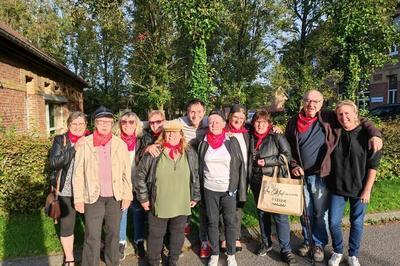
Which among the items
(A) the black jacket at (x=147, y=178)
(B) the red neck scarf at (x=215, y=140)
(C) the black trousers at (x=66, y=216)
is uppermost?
(B) the red neck scarf at (x=215, y=140)

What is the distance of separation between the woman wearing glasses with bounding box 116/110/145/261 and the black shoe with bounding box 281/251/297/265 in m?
1.72

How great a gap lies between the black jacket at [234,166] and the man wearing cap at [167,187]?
0.16 m

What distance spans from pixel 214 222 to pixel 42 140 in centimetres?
350

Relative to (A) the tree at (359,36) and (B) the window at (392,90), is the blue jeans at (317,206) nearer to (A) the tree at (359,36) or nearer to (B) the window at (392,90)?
(A) the tree at (359,36)

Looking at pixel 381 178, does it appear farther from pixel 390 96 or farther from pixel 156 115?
pixel 390 96

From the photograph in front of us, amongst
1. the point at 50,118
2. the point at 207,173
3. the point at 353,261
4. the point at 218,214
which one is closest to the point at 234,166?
the point at 207,173

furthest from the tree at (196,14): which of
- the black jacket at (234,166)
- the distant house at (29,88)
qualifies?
the black jacket at (234,166)

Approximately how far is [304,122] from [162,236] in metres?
2.08

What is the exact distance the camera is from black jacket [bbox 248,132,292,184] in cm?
401

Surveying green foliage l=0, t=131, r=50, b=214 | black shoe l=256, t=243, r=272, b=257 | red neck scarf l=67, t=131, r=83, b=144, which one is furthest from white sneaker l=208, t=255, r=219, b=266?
green foliage l=0, t=131, r=50, b=214

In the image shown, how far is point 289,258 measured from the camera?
4.05 meters

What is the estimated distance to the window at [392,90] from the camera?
2753cm

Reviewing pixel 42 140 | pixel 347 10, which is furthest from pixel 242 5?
pixel 42 140

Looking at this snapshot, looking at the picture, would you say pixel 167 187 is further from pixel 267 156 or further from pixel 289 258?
pixel 289 258
